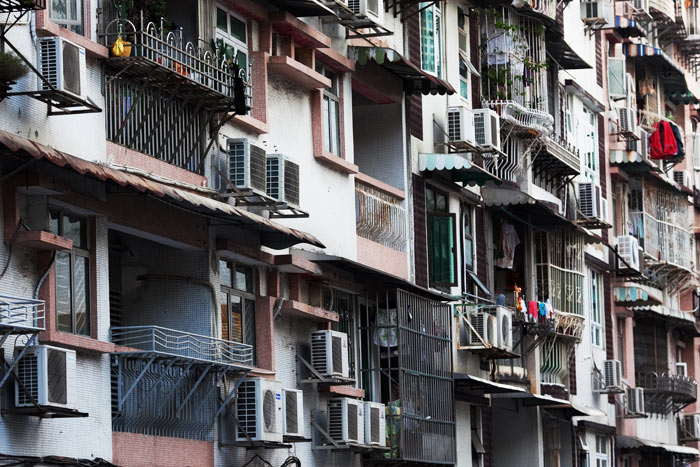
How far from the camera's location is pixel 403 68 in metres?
23.2

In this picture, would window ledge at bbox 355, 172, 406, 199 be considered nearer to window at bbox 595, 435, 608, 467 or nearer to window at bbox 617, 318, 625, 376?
window at bbox 595, 435, 608, 467

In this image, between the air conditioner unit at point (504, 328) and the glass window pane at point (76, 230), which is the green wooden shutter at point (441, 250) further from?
the glass window pane at point (76, 230)

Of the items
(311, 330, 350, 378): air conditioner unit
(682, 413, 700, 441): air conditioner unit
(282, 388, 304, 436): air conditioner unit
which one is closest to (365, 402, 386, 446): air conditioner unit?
(311, 330, 350, 378): air conditioner unit

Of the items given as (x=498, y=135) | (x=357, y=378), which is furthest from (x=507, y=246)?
(x=357, y=378)

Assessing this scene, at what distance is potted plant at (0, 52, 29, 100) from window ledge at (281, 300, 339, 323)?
6343 mm

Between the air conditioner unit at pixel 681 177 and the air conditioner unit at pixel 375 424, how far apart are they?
22.6m

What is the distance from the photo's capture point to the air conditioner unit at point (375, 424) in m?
21.2

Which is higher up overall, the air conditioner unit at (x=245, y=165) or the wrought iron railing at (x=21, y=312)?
the air conditioner unit at (x=245, y=165)

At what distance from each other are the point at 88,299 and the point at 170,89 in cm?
244

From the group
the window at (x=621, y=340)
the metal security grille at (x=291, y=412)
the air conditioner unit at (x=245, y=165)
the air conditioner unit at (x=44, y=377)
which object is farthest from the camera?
the window at (x=621, y=340)

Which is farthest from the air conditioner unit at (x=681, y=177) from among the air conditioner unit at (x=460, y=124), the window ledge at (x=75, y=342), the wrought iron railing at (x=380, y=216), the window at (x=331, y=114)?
the window ledge at (x=75, y=342)

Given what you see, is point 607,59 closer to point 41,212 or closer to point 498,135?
point 498,135

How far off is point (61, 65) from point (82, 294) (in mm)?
2327

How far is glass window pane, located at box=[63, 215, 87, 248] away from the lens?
52.4 feet
